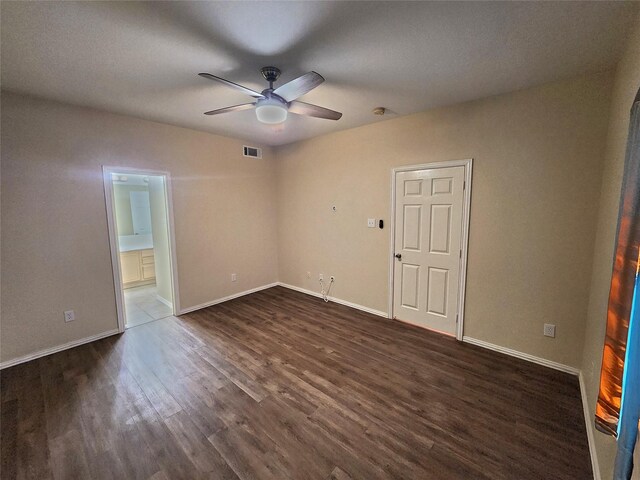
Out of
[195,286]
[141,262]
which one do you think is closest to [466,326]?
[195,286]

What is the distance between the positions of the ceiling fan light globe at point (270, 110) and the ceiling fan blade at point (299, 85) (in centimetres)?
8

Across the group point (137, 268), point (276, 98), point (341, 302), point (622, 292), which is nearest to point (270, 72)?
point (276, 98)

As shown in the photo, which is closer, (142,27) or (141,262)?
(142,27)

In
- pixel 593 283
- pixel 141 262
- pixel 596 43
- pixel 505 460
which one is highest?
pixel 596 43

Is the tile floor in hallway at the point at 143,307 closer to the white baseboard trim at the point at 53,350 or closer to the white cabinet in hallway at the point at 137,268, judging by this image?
the white cabinet in hallway at the point at 137,268

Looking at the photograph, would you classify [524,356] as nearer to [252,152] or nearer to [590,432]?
[590,432]

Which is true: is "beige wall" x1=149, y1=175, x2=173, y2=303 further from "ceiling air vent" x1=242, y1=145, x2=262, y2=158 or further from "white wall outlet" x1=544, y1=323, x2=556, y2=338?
"white wall outlet" x1=544, y1=323, x2=556, y2=338

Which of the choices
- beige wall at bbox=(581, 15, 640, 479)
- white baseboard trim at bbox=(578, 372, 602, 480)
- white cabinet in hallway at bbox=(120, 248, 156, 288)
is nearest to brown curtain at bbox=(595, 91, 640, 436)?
beige wall at bbox=(581, 15, 640, 479)

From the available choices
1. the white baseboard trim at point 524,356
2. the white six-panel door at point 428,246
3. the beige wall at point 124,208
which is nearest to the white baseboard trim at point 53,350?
the beige wall at point 124,208

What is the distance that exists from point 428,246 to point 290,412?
2.33 m

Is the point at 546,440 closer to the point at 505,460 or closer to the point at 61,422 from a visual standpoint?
the point at 505,460

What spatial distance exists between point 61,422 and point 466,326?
3744mm

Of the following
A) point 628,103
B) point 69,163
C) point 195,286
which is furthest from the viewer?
point 195,286

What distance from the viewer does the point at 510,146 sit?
8.36ft
